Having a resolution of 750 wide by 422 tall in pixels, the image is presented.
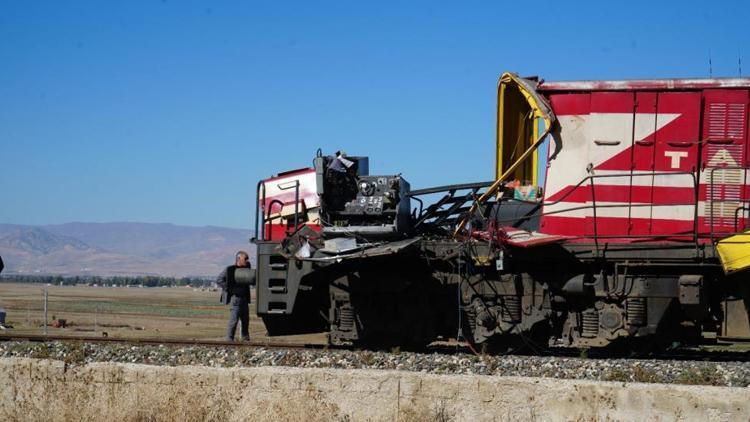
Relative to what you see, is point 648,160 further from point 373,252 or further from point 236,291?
point 236,291

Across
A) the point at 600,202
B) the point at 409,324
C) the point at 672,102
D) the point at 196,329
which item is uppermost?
the point at 672,102

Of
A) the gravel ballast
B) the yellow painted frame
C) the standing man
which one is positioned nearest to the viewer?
the gravel ballast

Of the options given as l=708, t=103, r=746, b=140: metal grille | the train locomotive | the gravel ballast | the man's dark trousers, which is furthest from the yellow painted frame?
the man's dark trousers

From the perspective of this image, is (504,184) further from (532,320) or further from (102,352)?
(102,352)

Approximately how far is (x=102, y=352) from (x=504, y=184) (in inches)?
261

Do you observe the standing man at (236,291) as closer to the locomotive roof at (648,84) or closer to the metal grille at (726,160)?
the locomotive roof at (648,84)

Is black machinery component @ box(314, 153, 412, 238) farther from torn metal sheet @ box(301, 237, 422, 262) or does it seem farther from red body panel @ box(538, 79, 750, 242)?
red body panel @ box(538, 79, 750, 242)

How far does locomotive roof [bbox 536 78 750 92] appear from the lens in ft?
44.9

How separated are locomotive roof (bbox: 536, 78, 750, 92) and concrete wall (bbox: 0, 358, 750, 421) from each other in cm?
629

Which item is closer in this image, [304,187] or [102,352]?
[102,352]

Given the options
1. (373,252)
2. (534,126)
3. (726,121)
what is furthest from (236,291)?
(726,121)

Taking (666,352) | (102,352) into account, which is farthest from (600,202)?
(102,352)

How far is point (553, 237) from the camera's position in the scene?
1384cm

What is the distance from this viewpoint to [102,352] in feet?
39.0
